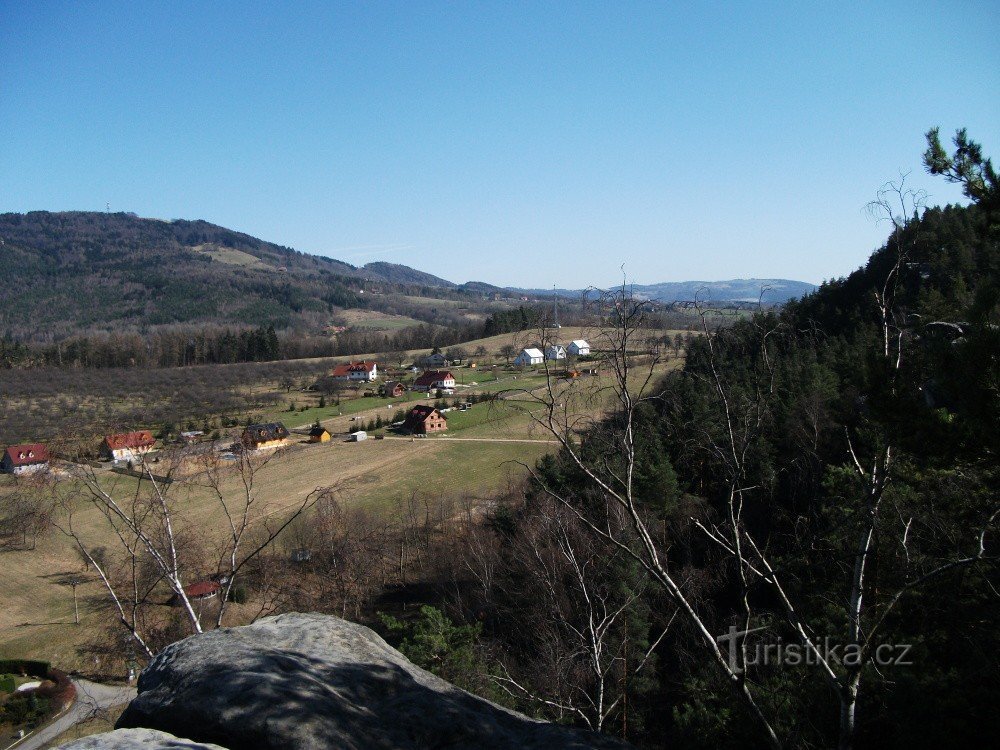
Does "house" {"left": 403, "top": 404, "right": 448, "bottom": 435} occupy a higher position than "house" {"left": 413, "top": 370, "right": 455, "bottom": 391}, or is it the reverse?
"house" {"left": 413, "top": 370, "right": 455, "bottom": 391}

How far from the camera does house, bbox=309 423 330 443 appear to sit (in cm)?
4559

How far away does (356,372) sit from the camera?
75938 mm

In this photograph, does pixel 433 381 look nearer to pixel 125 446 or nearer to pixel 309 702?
pixel 125 446

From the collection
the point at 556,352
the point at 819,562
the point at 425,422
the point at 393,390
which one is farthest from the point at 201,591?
the point at 393,390

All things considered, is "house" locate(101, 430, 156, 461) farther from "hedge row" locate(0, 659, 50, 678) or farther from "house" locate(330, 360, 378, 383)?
"house" locate(330, 360, 378, 383)

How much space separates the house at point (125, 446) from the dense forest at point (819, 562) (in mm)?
5608

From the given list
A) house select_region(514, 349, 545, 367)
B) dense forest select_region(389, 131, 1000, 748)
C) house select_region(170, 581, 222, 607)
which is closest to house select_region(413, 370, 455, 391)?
house select_region(170, 581, 222, 607)

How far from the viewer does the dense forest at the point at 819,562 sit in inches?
189

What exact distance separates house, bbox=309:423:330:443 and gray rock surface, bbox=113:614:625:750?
136 ft

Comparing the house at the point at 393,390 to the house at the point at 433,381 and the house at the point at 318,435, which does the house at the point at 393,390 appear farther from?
the house at the point at 318,435

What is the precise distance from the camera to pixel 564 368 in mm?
6031

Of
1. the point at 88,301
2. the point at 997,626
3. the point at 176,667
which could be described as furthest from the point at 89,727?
the point at 88,301

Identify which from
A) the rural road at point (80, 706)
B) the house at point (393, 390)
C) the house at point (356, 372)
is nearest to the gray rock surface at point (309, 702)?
the rural road at point (80, 706)

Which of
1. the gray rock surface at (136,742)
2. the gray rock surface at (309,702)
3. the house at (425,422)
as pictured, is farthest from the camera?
the house at (425,422)
